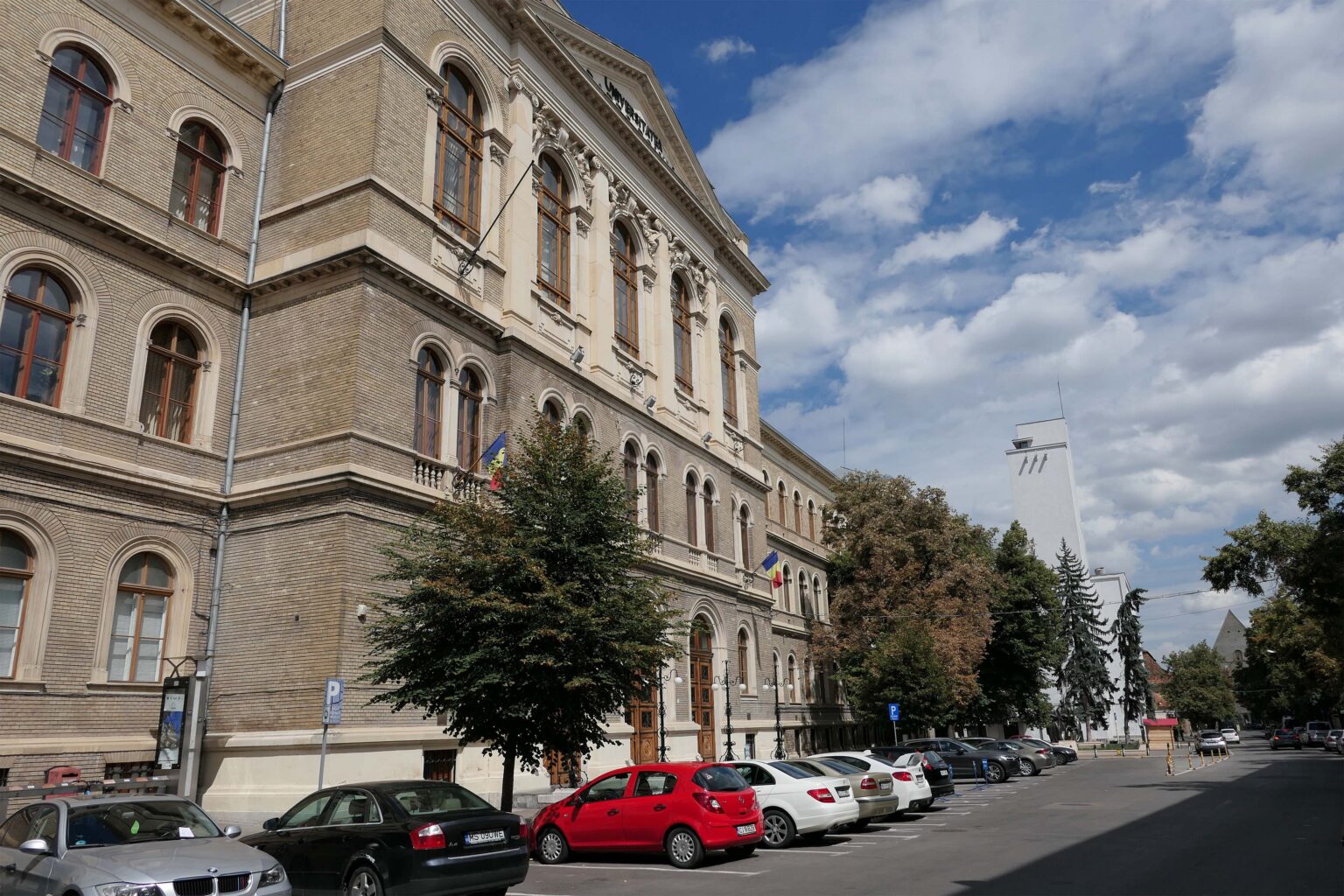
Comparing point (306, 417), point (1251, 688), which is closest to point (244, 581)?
point (306, 417)

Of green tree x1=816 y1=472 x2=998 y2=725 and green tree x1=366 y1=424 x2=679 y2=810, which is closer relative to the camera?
green tree x1=366 y1=424 x2=679 y2=810

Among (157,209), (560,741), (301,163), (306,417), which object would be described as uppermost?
(301,163)

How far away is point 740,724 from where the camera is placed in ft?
109

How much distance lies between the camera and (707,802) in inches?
525

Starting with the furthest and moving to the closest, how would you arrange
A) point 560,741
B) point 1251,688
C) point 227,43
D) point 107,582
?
1. point 1251,688
2. point 227,43
3. point 107,582
4. point 560,741

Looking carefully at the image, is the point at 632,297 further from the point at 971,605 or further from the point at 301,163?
the point at 971,605

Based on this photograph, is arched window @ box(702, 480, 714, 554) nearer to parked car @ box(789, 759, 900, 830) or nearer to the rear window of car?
parked car @ box(789, 759, 900, 830)

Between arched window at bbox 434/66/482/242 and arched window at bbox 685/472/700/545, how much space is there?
41.2 feet

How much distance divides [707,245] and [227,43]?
65.2ft

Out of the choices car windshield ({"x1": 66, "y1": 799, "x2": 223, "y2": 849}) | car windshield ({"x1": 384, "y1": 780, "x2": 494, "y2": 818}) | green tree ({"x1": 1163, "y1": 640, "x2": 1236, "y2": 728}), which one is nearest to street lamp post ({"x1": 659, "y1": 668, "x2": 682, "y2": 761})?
car windshield ({"x1": 384, "y1": 780, "x2": 494, "y2": 818})

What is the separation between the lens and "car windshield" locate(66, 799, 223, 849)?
863 centimetres

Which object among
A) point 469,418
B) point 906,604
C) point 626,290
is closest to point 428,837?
point 469,418

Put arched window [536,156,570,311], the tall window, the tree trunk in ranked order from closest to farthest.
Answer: the tree trunk
the tall window
arched window [536,156,570,311]

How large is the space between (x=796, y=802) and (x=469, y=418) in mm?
12001
